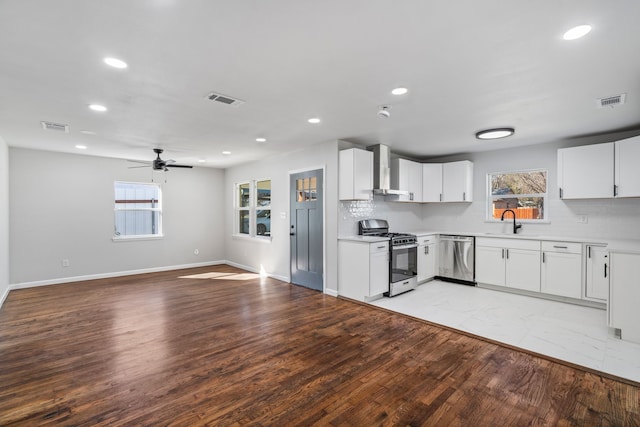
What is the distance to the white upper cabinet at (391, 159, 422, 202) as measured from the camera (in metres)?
5.67

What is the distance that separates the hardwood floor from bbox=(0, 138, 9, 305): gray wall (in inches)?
35.6

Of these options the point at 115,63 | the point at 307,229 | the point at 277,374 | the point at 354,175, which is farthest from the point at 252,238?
the point at 115,63

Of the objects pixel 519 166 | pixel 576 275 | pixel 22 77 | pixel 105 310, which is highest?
pixel 22 77

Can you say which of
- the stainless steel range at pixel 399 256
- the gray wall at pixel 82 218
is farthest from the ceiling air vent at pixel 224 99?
the gray wall at pixel 82 218

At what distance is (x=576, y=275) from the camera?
4.34 metres

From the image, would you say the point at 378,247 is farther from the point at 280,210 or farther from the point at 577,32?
the point at 577,32

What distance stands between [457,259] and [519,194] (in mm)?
1595

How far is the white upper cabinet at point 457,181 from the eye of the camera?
5867 mm

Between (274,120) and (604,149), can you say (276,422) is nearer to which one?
(274,120)

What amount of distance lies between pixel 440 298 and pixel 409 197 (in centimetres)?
204

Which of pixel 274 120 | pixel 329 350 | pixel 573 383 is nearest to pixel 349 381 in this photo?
pixel 329 350

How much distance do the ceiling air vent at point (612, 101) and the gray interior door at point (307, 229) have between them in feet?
11.8

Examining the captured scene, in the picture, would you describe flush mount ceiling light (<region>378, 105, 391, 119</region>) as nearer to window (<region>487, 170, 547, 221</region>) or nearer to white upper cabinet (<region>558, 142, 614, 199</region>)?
white upper cabinet (<region>558, 142, 614, 199</region>)

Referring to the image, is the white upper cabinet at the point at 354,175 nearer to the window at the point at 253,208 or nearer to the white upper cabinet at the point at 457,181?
the white upper cabinet at the point at 457,181
